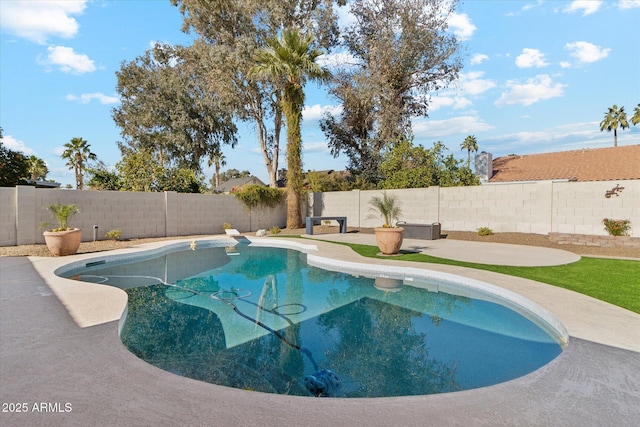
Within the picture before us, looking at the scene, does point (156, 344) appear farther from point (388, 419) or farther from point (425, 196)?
point (425, 196)

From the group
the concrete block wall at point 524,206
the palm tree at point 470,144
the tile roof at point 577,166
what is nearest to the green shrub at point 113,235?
the concrete block wall at point 524,206

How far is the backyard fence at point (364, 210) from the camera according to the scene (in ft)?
37.2

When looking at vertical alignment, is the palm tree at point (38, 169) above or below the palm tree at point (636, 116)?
below

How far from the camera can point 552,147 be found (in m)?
25.4

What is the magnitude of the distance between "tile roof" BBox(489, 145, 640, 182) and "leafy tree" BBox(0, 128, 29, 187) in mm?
27042

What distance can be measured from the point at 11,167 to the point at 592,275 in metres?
20.8

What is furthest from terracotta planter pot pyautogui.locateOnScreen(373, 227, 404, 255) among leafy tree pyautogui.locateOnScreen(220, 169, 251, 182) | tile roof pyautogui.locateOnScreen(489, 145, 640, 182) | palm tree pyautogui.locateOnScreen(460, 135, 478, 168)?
leafy tree pyautogui.locateOnScreen(220, 169, 251, 182)

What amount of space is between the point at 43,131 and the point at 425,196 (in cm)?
1780

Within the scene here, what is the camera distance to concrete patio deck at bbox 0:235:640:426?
233 centimetres

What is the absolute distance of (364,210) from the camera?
18344 millimetres

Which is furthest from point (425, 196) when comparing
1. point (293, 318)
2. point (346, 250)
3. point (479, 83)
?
point (293, 318)

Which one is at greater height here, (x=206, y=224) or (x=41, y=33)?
(x=41, y=33)

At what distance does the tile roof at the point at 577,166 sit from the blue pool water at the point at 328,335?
2014 centimetres

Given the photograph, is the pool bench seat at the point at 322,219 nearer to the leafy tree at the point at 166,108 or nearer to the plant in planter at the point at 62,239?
the plant in planter at the point at 62,239
